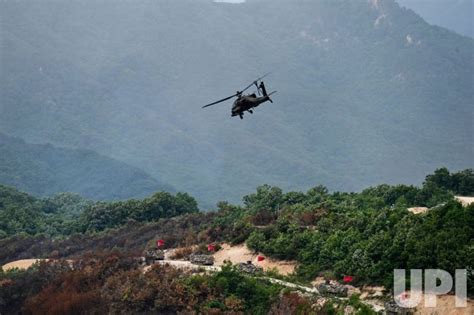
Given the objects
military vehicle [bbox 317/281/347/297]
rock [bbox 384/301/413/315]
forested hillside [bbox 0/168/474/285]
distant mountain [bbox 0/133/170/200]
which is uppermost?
distant mountain [bbox 0/133/170/200]

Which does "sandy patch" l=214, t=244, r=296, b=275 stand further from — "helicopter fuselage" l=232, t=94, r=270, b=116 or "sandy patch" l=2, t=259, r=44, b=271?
"sandy patch" l=2, t=259, r=44, b=271

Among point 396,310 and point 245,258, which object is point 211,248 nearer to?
point 245,258

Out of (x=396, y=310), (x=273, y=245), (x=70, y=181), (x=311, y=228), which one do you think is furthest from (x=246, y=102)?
(x=70, y=181)

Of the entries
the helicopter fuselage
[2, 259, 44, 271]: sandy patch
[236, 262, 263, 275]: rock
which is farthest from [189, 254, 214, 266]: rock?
[2, 259, 44, 271]: sandy patch

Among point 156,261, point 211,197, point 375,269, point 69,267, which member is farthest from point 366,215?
point 211,197

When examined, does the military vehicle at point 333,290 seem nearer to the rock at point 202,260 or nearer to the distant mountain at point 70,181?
the rock at point 202,260

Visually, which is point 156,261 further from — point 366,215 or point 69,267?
point 366,215

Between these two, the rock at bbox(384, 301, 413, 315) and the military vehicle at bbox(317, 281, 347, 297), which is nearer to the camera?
the rock at bbox(384, 301, 413, 315)

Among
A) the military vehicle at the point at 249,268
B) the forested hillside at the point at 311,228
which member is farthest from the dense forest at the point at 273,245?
the military vehicle at the point at 249,268
